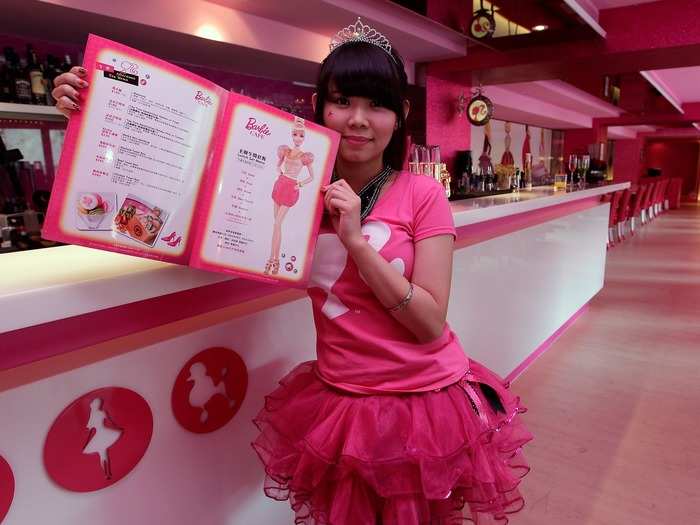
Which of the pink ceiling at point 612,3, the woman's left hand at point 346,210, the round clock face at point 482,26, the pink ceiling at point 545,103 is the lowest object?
the woman's left hand at point 346,210

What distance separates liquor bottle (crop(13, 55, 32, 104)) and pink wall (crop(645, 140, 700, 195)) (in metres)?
21.8

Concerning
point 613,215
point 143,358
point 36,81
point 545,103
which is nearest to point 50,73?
point 36,81

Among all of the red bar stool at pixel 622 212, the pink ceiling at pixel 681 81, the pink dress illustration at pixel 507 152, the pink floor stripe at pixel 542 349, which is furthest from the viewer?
the pink dress illustration at pixel 507 152

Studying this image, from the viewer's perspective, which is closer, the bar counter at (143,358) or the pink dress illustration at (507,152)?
the bar counter at (143,358)

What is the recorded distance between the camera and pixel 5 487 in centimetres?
84

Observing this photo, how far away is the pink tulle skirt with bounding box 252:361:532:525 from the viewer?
92cm

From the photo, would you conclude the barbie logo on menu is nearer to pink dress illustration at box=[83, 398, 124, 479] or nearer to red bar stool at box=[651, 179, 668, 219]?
pink dress illustration at box=[83, 398, 124, 479]

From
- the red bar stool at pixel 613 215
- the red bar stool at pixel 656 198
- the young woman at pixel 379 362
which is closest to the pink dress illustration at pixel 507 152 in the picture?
the red bar stool at pixel 613 215

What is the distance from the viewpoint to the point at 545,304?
128 inches

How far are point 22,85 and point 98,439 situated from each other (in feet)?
8.12

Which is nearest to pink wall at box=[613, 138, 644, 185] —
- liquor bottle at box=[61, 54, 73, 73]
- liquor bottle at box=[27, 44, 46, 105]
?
liquor bottle at box=[61, 54, 73, 73]

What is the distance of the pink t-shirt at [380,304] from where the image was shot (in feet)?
3.15

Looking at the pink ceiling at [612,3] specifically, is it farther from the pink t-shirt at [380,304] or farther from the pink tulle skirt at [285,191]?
the pink tulle skirt at [285,191]

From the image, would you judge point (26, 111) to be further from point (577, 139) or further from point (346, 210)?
point (577, 139)
